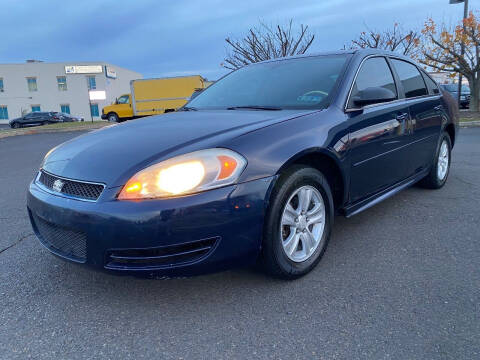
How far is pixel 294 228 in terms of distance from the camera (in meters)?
2.39

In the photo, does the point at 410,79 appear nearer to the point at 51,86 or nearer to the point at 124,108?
the point at 124,108

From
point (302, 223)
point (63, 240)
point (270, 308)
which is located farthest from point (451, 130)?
point (63, 240)

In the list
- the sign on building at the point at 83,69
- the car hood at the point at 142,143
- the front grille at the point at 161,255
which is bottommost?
the front grille at the point at 161,255

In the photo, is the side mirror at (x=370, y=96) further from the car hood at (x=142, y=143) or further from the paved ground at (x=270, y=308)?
the paved ground at (x=270, y=308)

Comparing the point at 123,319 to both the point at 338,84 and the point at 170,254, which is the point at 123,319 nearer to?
the point at 170,254

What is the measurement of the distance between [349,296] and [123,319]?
129 centimetres

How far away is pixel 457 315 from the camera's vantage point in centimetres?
199

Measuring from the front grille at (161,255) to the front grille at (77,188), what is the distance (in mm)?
319

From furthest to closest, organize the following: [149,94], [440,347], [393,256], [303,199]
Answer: [149,94]
[393,256]
[303,199]
[440,347]

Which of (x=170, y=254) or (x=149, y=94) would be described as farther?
(x=149, y=94)

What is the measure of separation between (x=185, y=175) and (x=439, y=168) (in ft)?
11.7

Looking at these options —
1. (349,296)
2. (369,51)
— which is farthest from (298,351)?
(369,51)

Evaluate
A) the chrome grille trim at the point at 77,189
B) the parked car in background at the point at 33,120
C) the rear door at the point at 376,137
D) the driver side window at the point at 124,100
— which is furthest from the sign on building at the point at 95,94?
the chrome grille trim at the point at 77,189

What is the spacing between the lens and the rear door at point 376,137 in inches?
109
